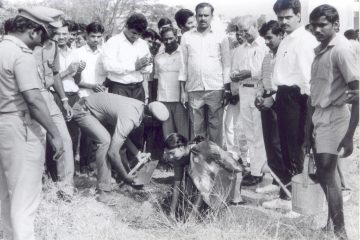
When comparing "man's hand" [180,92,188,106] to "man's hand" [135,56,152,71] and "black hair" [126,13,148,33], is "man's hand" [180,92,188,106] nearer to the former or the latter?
"man's hand" [135,56,152,71]

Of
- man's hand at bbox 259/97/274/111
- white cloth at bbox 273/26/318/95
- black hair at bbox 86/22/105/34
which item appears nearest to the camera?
white cloth at bbox 273/26/318/95

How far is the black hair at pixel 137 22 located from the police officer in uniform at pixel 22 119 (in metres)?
2.51

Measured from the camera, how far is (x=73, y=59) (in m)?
6.18

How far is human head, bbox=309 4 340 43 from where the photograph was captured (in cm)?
369

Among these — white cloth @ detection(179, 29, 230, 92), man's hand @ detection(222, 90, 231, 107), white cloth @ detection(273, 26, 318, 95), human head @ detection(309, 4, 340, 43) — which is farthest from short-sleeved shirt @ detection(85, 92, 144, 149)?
human head @ detection(309, 4, 340, 43)

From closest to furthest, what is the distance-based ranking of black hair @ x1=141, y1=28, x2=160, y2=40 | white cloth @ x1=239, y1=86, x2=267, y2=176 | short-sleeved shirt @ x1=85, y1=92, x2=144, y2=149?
short-sleeved shirt @ x1=85, y1=92, x2=144, y2=149 < white cloth @ x1=239, y1=86, x2=267, y2=176 < black hair @ x1=141, y1=28, x2=160, y2=40

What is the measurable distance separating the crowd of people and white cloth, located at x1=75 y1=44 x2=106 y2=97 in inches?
0.5

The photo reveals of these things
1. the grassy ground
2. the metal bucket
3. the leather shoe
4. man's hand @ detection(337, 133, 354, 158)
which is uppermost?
man's hand @ detection(337, 133, 354, 158)

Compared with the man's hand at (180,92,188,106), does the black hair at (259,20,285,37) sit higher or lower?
higher

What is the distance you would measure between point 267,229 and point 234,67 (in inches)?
109

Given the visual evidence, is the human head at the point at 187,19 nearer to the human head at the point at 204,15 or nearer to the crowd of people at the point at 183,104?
the crowd of people at the point at 183,104

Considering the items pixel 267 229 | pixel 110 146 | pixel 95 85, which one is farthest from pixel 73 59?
pixel 267 229

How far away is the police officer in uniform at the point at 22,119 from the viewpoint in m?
3.33

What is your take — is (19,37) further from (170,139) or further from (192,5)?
(192,5)
